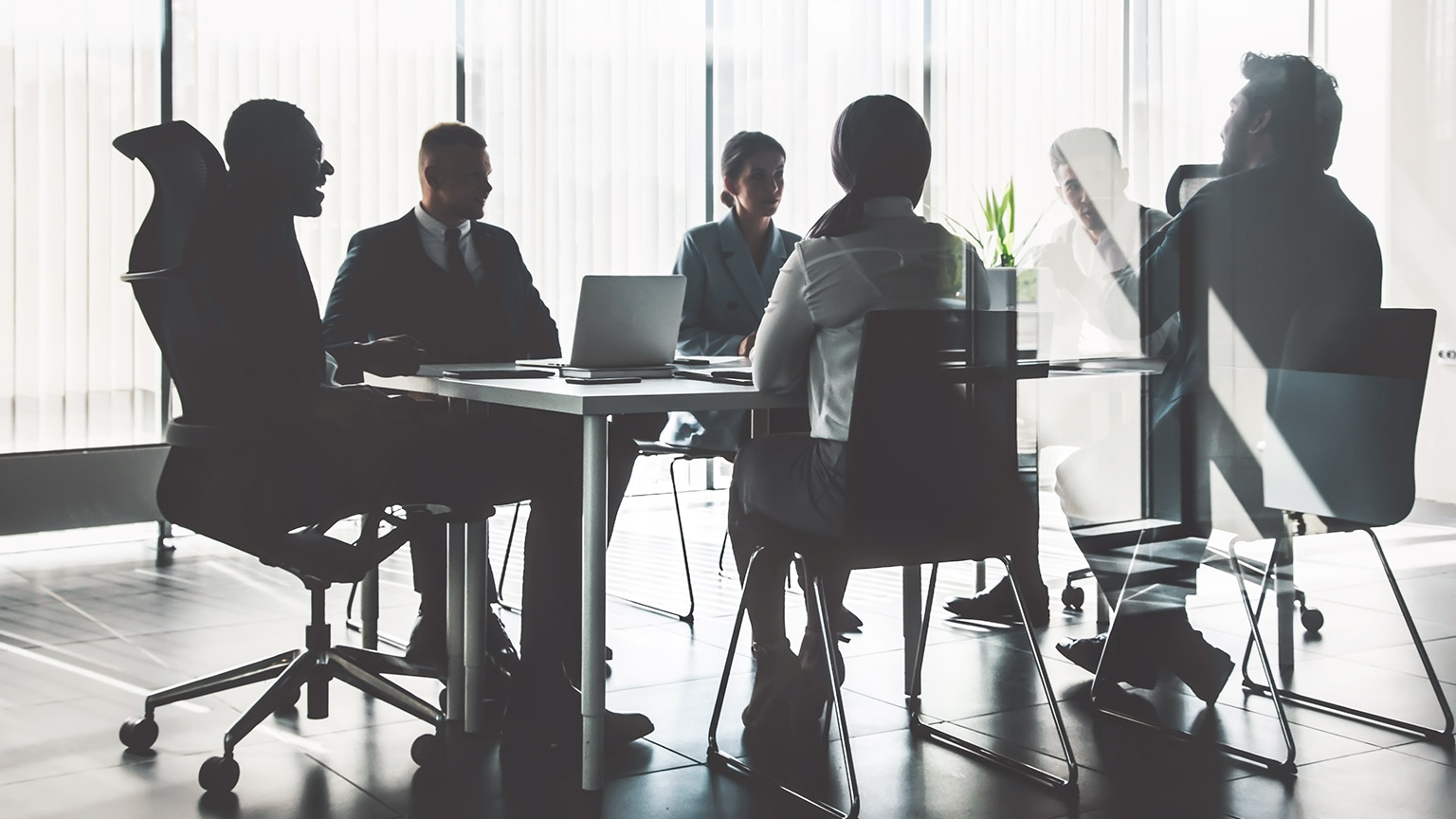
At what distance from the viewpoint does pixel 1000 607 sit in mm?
3852

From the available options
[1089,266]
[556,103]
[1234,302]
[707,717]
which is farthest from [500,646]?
[556,103]

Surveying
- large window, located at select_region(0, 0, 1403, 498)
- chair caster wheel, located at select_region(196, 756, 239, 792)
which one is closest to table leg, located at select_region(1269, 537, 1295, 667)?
large window, located at select_region(0, 0, 1403, 498)

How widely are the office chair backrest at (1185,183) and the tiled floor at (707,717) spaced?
0.93 m

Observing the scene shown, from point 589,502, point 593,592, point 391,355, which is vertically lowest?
point 593,592

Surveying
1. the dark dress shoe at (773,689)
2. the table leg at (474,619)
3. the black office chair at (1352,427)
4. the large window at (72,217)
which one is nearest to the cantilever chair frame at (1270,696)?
the black office chair at (1352,427)

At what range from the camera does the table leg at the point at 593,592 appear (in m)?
2.38

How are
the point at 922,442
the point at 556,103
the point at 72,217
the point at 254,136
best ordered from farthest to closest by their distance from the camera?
the point at 556,103 → the point at 72,217 → the point at 254,136 → the point at 922,442

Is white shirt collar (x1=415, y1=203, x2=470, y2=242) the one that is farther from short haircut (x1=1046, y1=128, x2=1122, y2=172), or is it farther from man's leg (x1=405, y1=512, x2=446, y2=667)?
short haircut (x1=1046, y1=128, x2=1122, y2=172)

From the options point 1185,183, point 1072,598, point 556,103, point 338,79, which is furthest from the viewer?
point 556,103

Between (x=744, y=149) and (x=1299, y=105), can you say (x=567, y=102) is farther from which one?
(x=1299, y=105)

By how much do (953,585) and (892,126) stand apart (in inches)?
86.0

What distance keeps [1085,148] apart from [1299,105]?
1412mm

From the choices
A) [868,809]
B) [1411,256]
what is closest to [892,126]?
[868,809]

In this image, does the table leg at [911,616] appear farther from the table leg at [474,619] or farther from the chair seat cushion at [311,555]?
the chair seat cushion at [311,555]
